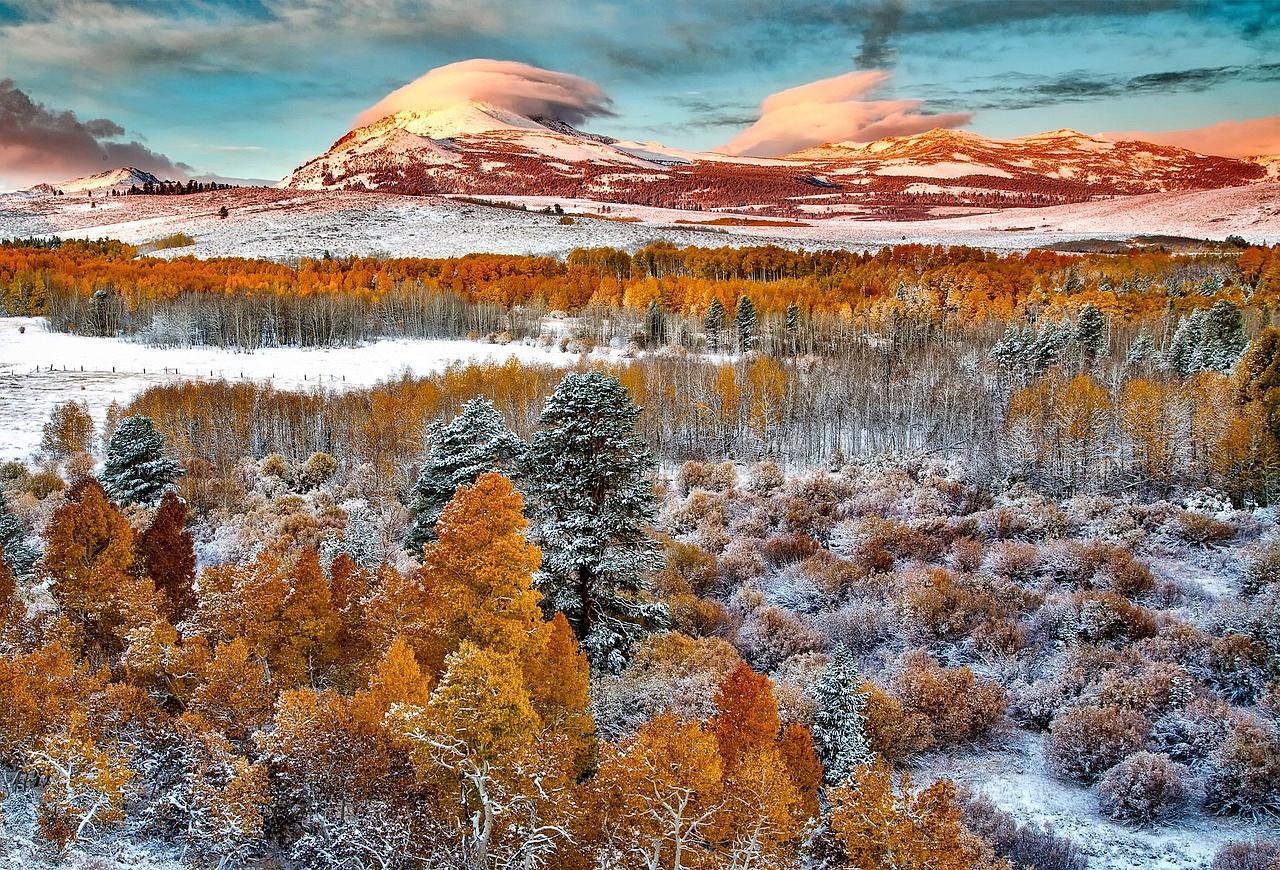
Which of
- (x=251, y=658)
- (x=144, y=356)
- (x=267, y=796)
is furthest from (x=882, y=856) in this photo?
(x=144, y=356)

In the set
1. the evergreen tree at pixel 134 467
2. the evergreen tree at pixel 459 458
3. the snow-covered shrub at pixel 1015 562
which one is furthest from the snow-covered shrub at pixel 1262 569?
the evergreen tree at pixel 134 467

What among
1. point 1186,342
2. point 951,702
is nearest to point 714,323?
point 1186,342

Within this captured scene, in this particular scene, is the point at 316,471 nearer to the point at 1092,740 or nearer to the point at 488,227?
the point at 1092,740

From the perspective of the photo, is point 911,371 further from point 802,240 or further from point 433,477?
point 802,240

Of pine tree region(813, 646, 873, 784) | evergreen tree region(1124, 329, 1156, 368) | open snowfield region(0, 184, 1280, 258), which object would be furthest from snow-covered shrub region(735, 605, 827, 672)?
open snowfield region(0, 184, 1280, 258)

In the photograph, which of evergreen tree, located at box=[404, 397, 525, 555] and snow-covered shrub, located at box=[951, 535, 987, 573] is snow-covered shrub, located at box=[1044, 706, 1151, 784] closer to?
snow-covered shrub, located at box=[951, 535, 987, 573]

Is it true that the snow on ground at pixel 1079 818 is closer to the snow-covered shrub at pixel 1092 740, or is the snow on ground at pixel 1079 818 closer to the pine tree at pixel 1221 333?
the snow-covered shrub at pixel 1092 740

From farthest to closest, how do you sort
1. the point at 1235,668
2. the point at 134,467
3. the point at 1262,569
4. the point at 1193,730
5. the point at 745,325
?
1. the point at 745,325
2. the point at 134,467
3. the point at 1262,569
4. the point at 1235,668
5. the point at 1193,730
